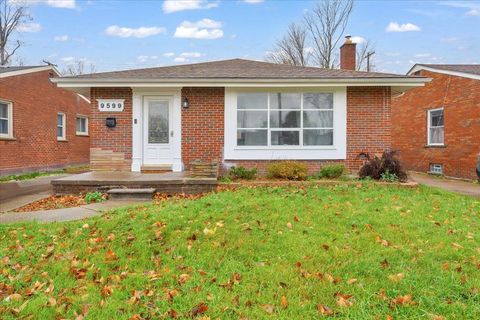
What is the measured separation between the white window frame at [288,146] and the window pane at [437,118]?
23.2 ft

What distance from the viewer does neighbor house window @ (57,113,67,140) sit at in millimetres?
18969

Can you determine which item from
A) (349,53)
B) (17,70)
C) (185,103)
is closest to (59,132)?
(17,70)

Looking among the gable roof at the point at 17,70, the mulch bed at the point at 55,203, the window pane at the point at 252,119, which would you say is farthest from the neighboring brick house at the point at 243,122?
the gable roof at the point at 17,70

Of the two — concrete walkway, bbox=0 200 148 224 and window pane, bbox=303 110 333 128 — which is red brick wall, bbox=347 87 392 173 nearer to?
window pane, bbox=303 110 333 128

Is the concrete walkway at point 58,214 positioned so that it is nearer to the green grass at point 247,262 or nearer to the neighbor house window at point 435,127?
the green grass at point 247,262

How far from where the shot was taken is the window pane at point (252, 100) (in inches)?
428

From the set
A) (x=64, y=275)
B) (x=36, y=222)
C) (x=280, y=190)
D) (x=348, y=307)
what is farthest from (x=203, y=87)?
(x=348, y=307)

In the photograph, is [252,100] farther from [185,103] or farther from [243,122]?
[185,103]

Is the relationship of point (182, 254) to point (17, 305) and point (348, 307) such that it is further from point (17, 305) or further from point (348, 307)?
point (348, 307)

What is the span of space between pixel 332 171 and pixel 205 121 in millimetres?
3883

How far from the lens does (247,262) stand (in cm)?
405

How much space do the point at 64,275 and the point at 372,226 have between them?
12.9ft

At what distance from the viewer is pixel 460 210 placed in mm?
6617

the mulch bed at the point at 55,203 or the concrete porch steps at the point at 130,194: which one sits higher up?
the concrete porch steps at the point at 130,194
